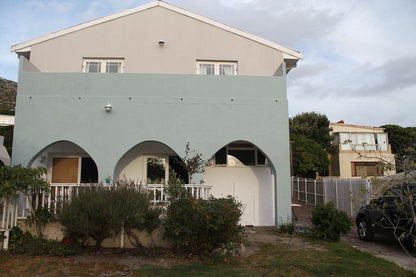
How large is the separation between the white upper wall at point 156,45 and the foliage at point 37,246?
6.38 metres

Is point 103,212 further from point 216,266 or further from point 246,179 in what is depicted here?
point 246,179

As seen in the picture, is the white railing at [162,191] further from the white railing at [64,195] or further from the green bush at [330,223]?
the green bush at [330,223]

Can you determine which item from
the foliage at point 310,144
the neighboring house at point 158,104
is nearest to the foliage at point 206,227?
the neighboring house at point 158,104

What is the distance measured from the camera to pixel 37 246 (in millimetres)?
7457

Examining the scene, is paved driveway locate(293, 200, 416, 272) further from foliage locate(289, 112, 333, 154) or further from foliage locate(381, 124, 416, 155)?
foliage locate(381, 124, 416, 155)

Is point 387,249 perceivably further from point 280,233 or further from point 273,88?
point 273,88

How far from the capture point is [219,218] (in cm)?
678

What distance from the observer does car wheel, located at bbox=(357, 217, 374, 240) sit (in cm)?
975

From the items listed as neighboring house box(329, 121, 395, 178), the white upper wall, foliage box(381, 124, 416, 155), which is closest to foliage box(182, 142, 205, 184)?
the white upper wall

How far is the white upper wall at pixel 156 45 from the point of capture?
12.1 metres

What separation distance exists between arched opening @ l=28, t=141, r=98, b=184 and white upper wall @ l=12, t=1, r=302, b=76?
2.99 metres

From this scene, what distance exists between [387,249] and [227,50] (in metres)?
8.29

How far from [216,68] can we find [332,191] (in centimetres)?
971

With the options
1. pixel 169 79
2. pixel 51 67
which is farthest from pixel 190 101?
pixel 51 67
